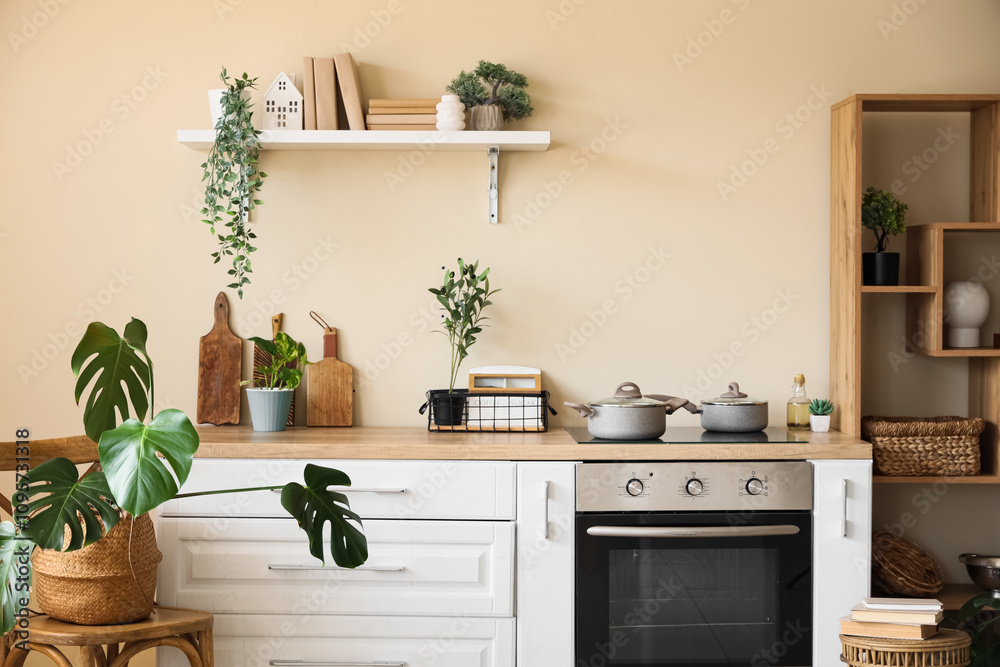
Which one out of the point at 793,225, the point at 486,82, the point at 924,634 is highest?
the point at 486,82

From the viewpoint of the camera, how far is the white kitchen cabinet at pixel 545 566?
2.39 meters

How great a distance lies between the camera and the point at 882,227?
8.84ft

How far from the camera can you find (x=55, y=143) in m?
2.87

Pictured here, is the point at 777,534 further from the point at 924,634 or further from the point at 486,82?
the point at 486,82

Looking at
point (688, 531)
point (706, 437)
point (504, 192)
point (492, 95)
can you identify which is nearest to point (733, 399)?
point (706, 437)

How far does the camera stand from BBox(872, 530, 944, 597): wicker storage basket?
8.42ft

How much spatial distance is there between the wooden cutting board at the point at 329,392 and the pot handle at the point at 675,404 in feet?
3.14

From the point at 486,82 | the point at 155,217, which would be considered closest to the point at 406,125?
the point at 486,82

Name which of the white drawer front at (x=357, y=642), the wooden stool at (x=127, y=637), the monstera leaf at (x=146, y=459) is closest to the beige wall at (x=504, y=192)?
the white drawer front at (x=357, y=642)

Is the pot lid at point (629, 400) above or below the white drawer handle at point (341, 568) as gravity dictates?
above

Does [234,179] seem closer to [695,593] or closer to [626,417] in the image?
[626,417]

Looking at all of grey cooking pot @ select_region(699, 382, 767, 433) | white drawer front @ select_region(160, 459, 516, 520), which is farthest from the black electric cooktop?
white drawer front @ select_region(160, 459, 516, 520)

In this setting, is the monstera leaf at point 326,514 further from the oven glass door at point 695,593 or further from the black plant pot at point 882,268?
the black plant pot at point 882,268

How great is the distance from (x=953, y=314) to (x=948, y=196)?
0.42 meters
